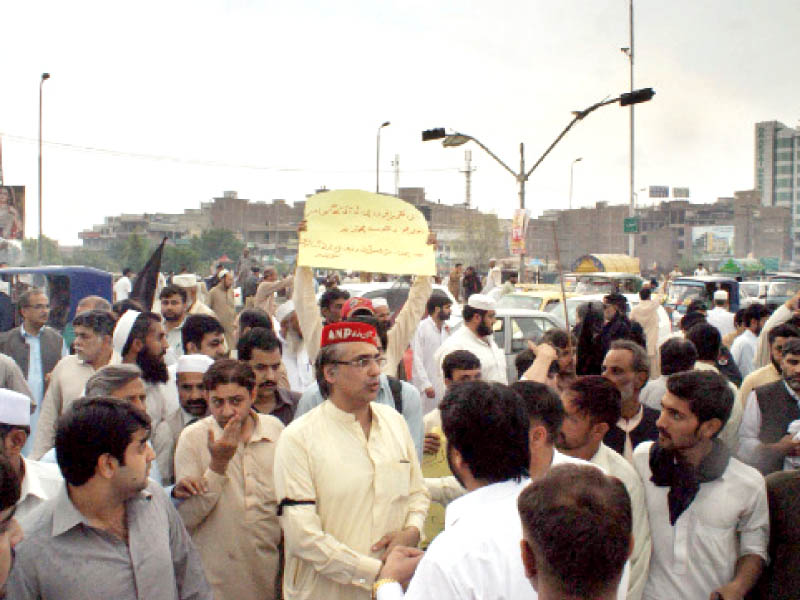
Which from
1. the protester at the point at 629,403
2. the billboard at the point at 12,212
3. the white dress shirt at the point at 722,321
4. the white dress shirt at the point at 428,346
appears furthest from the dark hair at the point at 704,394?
the billboard at the point at 12,212

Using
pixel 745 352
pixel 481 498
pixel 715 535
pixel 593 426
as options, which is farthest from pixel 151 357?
pixel 745 352

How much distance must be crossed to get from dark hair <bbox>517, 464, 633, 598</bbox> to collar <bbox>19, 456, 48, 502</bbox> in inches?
85.5

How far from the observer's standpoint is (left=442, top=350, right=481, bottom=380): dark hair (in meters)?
5.32

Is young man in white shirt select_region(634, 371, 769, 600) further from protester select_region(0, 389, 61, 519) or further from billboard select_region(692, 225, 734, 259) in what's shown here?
billboard select_region(692, 225, 734, 259)

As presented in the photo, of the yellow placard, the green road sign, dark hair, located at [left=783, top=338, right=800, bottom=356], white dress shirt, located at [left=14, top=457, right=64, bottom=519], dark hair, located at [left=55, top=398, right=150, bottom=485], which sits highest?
the green road sign

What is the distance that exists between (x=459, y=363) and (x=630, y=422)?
1114 mm

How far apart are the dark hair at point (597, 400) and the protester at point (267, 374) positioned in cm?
188

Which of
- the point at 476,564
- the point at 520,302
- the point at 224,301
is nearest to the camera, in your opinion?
the point at 476,564

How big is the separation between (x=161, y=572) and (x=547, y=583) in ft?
5.32

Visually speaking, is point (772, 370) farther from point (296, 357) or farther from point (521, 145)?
point (521, 145)

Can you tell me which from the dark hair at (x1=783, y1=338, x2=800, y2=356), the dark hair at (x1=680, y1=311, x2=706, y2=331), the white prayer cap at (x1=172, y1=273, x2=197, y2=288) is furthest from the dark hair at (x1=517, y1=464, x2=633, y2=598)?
the dark hair at (x1=680, y1=311, x2=706, y2=331)

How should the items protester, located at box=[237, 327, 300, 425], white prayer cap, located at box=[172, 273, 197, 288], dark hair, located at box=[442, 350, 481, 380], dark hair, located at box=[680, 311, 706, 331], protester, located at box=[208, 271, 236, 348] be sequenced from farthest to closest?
protester, located at box=[208, 271, 236, 348] → dark hair, located at box=[680, 311, 706, 331] → white prayer cap, located at box=[172, 273, 197, 288] → dark hair, located at box=[442, 350, 481, 380] → protester, located at box=[237, 327, 300, 425]

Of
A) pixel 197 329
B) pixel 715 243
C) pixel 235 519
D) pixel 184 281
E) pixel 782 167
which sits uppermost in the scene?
pixel 782 167

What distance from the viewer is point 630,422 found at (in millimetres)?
4801
